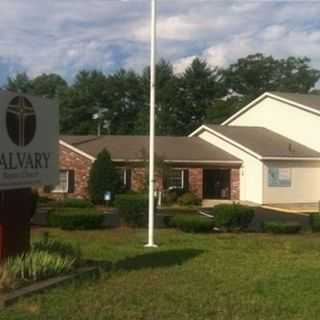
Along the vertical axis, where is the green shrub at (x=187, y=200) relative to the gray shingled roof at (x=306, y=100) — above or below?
below

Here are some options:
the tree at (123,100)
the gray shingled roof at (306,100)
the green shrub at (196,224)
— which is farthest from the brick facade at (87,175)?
the tree at (123,100)

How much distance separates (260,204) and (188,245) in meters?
25.4

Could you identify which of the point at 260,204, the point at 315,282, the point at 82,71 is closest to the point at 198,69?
the point at 82,71

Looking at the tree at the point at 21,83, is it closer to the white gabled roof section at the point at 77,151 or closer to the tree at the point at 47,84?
the tree at the point at 47,84

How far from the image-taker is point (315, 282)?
1160 cm

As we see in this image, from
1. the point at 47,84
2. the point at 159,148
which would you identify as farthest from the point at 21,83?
the point at 159,148

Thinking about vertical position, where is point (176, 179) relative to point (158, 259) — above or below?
above

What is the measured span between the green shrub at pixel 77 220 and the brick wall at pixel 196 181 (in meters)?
20.7

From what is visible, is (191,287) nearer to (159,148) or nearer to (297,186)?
(297,186)

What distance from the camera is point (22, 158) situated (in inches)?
430

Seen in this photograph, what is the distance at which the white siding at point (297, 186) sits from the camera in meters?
42.8

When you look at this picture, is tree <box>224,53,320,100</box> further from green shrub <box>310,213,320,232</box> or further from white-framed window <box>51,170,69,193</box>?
green shrub <box>310,213,320,232</box>

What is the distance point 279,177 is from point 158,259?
97.5 ft

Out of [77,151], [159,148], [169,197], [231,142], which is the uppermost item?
[231,142]
